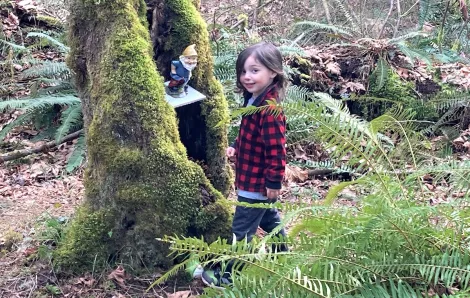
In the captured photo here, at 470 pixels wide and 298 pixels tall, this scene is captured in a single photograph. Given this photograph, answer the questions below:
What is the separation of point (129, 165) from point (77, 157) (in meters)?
2.19

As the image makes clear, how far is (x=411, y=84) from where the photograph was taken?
19.8ft

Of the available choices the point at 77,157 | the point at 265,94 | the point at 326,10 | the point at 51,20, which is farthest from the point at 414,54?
the point at 51,20

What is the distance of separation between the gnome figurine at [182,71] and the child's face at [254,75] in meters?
0.34

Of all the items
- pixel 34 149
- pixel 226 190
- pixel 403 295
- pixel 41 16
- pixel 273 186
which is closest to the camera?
pixel 403 295

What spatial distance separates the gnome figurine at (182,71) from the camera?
3.10 meters

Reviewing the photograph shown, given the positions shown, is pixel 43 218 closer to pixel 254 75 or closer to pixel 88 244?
pixel 88 244

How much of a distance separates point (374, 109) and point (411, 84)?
0.53 metres

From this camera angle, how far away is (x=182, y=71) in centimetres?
313

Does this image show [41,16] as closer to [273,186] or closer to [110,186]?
[110,186]

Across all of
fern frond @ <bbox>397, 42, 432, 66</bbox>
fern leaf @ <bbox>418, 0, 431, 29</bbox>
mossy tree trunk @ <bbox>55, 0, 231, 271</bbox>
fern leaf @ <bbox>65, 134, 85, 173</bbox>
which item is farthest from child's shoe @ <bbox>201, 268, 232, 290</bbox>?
fern leaf @ <bbox>418, 0, 431, 29</bbox>

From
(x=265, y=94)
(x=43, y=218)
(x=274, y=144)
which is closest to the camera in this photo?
(x=274, y=144)

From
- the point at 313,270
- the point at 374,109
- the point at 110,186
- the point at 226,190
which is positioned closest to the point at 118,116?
the point at 110,186

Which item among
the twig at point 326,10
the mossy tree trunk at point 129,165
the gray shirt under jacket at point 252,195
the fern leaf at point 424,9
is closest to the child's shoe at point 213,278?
the mossy tree trunk at point 129,165

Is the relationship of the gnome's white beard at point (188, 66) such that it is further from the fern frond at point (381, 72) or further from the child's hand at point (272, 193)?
the fern frond at point (381, 72)
